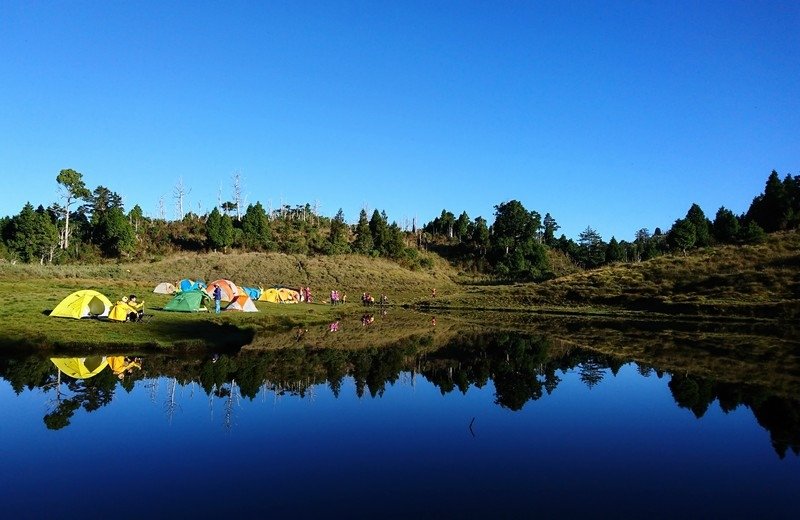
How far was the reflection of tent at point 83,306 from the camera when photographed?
30.4 m

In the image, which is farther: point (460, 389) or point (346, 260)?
point (346, 260)

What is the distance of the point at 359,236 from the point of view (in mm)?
116188

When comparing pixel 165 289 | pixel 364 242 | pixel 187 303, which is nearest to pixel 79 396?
pixel 187 303

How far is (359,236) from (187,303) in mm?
78729

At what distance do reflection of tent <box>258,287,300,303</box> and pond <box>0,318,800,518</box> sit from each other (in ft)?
111

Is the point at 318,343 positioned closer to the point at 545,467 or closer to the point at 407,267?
the point at 545,467

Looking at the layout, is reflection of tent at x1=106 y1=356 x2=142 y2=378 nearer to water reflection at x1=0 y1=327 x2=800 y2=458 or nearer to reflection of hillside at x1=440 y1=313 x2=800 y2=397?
water reflection at x1=0 y1=327 x2=800 y2=458

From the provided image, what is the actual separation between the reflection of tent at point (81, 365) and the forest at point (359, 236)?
70.2 meters

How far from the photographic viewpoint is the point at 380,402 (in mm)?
17891

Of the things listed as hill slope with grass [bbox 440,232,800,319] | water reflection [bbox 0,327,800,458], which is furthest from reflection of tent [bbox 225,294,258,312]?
hill slope with grass [bbox 440,232,800,319]

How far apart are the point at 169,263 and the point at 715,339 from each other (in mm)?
78938

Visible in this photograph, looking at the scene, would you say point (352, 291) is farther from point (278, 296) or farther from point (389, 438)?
point (389, 438)

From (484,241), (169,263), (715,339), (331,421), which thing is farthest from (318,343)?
(484,241)

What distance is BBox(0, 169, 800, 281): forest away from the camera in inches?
3479
